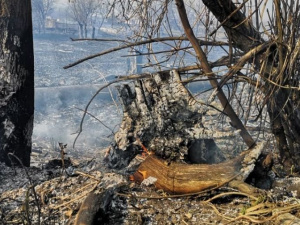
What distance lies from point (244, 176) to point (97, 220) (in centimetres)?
107

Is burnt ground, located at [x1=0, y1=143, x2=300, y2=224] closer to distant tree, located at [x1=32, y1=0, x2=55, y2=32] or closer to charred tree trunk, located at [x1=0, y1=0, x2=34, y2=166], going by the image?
charred tree trunk, located at [x1=0, y1=0, x2=34, y2=166]

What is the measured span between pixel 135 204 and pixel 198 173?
1.60ft

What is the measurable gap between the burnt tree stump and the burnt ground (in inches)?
11.4

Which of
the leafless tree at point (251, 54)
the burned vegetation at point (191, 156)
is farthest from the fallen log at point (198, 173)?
the leafless tree at point (251, 54)

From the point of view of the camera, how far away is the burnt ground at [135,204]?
2.28 meters

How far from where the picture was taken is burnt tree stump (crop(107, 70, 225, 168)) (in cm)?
288

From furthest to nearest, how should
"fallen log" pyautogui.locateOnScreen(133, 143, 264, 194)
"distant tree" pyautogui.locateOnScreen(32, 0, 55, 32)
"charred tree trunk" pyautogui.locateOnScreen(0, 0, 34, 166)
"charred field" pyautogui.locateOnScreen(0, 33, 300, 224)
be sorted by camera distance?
"distant tree" pyautogui.locateOnScreen(32, 0, 55, 32) → "charred tree trunk" pyautogui.locateOnScreen(0, 0, 34, 166) → "fallen log" pyautogui.locateOnScreen(133, 143, 264, 194) → "charred field" pyautogui.locateOnScreen(0, 33, 300, 224)

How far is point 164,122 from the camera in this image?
2930 millimetres

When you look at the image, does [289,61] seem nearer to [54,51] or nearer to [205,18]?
[205,18]

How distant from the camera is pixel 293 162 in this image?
12.3ft

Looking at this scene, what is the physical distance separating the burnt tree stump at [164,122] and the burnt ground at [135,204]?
0.95ft

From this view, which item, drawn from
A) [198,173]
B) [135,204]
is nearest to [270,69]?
[198,173]

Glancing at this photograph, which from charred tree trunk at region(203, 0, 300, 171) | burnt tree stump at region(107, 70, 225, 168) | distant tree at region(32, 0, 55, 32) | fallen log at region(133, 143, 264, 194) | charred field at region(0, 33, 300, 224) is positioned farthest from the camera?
distant tree at region(32, 0, 55, 32)

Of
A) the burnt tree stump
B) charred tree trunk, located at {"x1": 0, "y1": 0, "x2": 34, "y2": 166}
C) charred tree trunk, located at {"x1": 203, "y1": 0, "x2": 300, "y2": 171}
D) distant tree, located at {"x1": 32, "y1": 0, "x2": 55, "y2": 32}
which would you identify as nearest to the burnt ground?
the burnt tree stump
